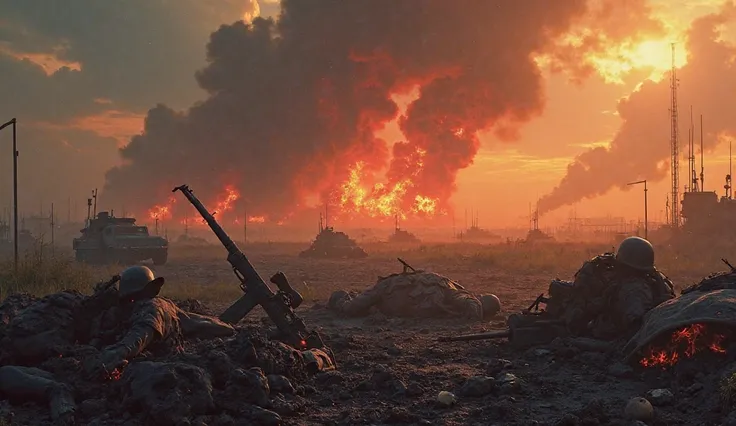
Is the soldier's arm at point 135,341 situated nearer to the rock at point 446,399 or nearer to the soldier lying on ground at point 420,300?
the rock at point 446,399

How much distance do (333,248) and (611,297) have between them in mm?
32638

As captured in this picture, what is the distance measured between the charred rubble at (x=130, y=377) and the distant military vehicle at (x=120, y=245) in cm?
2276

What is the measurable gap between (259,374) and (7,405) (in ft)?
8.45

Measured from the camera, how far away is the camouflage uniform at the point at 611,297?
29.5 feet

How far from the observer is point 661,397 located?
270 inches

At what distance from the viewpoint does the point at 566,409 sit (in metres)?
6.88

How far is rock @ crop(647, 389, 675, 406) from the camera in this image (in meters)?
6.81

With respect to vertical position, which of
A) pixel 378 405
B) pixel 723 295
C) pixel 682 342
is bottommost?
pixel 378 405

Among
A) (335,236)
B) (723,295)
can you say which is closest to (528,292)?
(723,295)

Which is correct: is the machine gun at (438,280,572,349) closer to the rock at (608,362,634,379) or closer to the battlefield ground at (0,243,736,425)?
the battlefield ground at (0,243,736,425)

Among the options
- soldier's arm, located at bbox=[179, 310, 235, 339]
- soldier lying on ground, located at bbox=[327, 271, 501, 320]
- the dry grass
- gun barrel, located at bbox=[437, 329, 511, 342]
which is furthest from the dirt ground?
the dry grass

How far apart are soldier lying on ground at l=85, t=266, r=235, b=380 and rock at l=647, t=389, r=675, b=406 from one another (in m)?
5.49

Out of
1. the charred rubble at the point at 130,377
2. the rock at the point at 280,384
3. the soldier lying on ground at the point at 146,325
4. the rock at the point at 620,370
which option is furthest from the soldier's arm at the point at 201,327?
the rock at the point at 620,370

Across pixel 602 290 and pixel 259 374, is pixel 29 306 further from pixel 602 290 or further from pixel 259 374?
pixel 602 290
